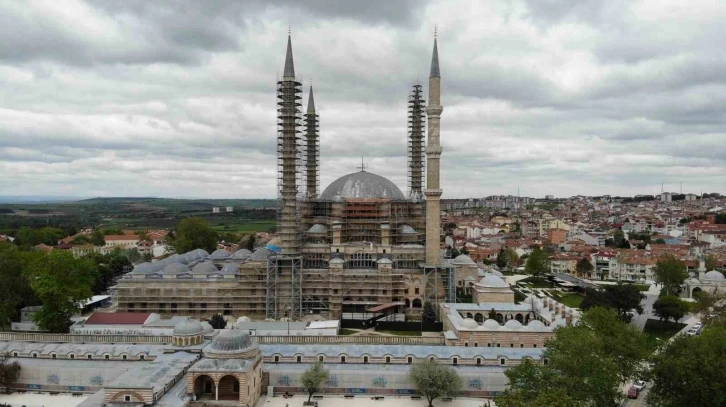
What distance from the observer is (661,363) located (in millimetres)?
24797

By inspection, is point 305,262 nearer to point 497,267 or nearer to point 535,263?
point 535,263

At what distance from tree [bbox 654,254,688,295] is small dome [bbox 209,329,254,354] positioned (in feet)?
156

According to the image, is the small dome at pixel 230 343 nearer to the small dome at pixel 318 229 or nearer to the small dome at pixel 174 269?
the small dome at pixel 174 269

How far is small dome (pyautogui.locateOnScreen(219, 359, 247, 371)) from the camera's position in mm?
27219

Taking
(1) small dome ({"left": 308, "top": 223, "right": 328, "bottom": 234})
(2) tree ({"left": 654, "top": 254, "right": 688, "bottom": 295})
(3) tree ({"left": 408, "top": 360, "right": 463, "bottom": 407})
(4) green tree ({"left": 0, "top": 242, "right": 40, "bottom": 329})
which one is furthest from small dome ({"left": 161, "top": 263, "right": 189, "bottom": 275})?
(2) tree ({"left": 654, "top": 254, "right": 688, "bottom": 295})

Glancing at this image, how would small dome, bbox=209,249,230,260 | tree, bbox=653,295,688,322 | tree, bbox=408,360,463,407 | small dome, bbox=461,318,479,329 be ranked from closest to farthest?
tree, bbox=408,360,463,407
small dome, bbox=461,318,479,329
tree, bbox=653,295,688,322
small dome, bbox=209,249,230,260

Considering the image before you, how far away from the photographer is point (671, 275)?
55562 millimetres

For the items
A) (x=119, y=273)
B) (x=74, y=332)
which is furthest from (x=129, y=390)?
(x=119, y=273)

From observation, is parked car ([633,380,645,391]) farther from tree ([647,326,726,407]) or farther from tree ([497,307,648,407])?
→ tree ([647,326,726,407])

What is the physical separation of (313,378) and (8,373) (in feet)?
60.9

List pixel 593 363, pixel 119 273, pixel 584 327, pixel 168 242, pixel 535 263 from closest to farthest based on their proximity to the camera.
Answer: pixel 593 363 → pixel 584 327 → pixel 119 273 → pixel 535 263 → pixel 168 242

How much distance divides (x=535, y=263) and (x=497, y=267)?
13.4m

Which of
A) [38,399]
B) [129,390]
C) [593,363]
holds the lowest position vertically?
[38,399]

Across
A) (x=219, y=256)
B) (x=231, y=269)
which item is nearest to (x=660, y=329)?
(x=231, y=269)
